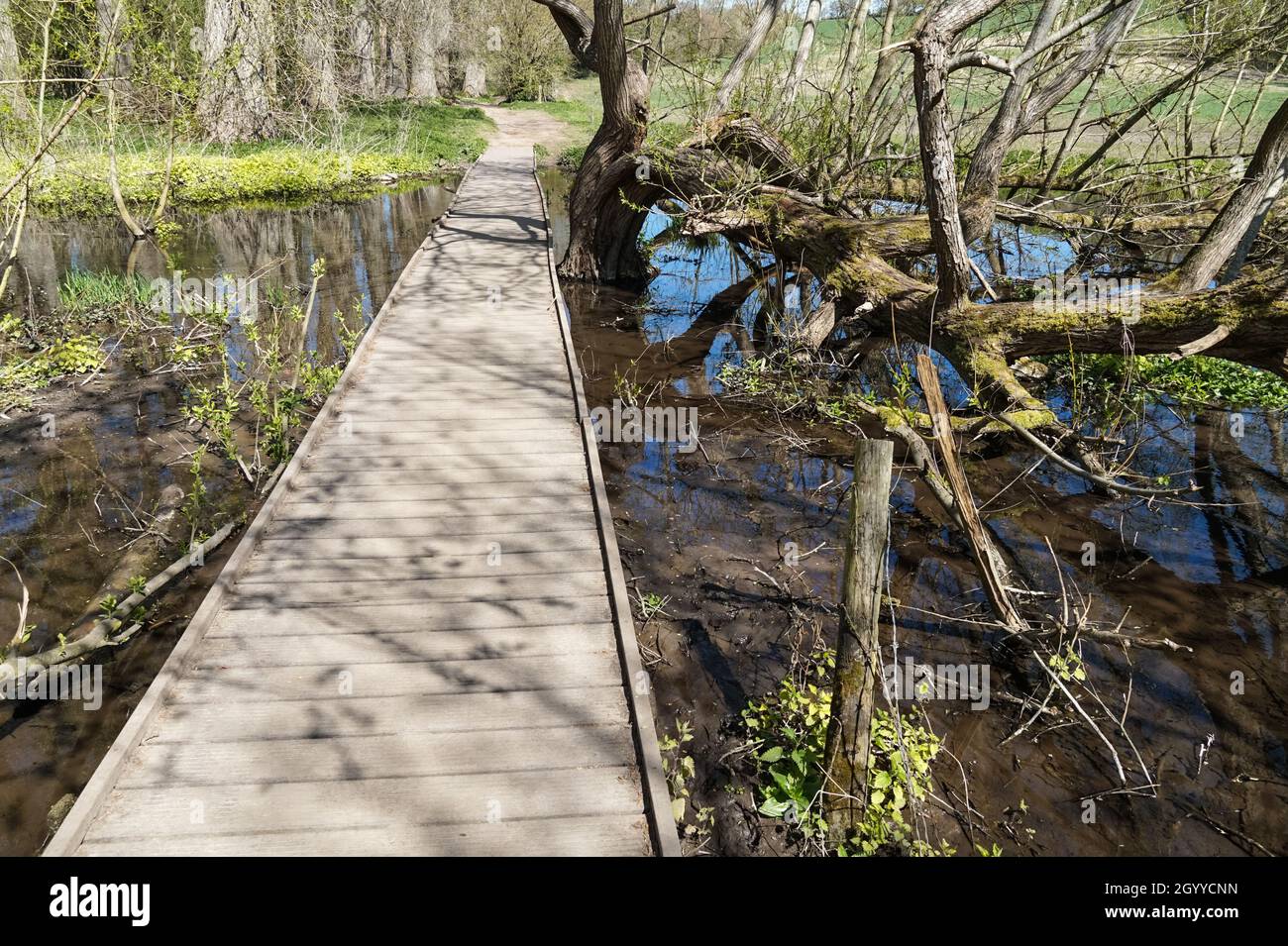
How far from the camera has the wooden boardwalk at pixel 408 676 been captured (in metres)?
3.06

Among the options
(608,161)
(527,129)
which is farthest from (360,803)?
(527,129)

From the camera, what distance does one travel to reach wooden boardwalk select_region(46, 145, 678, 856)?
3.06m

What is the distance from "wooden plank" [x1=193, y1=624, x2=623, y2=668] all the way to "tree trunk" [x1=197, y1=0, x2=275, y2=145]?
30.4 ft

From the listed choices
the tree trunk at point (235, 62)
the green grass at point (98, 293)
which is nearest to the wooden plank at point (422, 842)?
the green grass at point (98, 293)

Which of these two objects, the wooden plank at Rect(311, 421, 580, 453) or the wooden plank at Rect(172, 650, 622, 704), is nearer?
the wooden plank at Rect(172, 650, 622, 704)

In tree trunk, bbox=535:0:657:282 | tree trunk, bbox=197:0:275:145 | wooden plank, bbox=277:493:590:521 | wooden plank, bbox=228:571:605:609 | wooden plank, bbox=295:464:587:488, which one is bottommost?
wooden plank, bbox=228:571:605:609

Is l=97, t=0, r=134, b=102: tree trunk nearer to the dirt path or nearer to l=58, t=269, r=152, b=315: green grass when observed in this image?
l=58, t=269, r=152, b=315: green grass

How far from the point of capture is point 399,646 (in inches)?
157

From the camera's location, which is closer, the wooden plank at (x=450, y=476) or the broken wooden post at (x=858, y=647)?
the broken wooden post at (x=858, y=647)

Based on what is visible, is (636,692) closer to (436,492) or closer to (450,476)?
(436,492)

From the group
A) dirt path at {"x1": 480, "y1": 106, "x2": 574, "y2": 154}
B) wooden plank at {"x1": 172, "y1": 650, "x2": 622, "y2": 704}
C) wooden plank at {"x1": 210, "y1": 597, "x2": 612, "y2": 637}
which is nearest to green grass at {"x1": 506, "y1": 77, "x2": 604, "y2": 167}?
dirt path at {"x1": 480, "y1": 106, "x2": 574, "y2": 154}

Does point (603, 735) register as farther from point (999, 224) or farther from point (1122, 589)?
point (999, 224)

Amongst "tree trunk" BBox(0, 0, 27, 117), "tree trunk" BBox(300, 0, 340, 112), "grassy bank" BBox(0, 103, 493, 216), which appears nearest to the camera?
"tree trunk" BBox(0, 0, 27, 117)

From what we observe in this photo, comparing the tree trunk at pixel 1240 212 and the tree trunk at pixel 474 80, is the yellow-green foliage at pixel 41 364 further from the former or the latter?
the tree trunk at pixel 474 80
